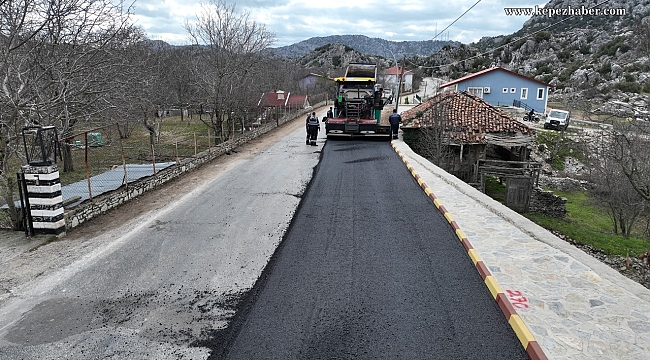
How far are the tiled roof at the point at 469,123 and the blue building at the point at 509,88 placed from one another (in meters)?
25.1

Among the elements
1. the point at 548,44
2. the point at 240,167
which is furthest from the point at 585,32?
the point at 240,167

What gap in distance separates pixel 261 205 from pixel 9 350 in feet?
19.9

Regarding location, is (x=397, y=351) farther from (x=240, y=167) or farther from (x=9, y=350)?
(x=240, y=167)

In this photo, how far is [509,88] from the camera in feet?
157

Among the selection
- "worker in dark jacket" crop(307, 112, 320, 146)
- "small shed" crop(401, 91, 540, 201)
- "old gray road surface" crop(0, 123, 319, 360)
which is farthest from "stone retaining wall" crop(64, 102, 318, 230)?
"small shed" crop(401, 91, 540, 201)

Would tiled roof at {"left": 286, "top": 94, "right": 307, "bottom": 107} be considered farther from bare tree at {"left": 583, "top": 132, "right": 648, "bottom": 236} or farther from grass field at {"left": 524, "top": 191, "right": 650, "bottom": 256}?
bare tree at {"left": 583, "top": 132, "right": 648, "bottom": 236}

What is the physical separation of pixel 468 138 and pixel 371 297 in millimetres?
18445

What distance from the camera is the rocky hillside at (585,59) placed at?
54.8 meters

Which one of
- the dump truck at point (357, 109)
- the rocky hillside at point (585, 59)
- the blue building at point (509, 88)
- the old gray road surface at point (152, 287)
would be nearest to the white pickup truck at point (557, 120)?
the blue building at point (509, 88)

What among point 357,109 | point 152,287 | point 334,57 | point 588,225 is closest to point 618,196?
point 588,225

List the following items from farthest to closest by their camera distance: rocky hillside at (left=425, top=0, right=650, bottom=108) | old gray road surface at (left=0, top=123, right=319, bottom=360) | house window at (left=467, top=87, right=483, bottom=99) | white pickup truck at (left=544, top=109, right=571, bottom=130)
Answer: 1. rocky hillside at (left=425, top=0, right=650, bottom=108)
2. house window at (left=467, top=87, right=483, bottom=99)
3. white pickup truck at (left=544, top=109, right=571, bottom=130)
4. old gray road surface at (left=0, top=123, right=319, bottom=360)

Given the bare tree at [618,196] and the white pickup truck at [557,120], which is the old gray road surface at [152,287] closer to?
the bare tree at [618,196]

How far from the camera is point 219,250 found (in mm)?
7457

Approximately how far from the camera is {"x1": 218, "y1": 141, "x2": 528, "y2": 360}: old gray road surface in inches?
182
